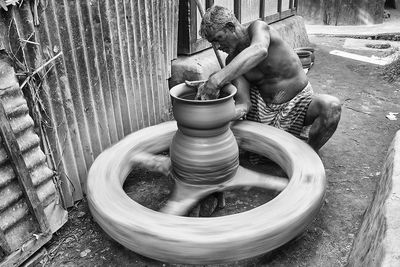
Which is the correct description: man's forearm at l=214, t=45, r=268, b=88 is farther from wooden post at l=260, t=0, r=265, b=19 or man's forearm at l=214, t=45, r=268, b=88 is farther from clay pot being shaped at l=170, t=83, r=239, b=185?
wooden post at l=260, t=0, r=265, b=19

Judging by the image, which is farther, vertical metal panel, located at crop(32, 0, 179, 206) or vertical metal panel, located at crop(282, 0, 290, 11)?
vertical metal panel, located at crop(282, 0, 290, 11)

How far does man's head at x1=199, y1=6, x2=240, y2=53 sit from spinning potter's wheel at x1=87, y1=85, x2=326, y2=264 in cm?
48

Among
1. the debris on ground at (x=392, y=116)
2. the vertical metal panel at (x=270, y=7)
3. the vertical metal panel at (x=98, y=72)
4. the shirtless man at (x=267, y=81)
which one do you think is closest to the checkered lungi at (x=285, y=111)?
the shirtless man at (x=267, y=81)

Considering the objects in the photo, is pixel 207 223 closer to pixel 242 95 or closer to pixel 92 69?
pixel 242 95

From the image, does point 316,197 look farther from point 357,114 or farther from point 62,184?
point 357,114

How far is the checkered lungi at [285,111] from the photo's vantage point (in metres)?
3.28

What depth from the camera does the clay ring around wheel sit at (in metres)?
1.95

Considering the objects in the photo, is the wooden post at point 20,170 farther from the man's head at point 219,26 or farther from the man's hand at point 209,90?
the man's head at point 219,26

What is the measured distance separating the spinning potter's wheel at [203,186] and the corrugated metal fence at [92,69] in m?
0.32

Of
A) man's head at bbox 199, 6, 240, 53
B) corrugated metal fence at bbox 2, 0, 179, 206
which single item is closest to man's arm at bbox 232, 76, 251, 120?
man's head at bbox 199, 6, 240, 53

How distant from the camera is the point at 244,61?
2.69 metres

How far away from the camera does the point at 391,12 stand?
41.8ft

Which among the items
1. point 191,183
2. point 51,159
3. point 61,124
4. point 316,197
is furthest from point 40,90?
point 316,197

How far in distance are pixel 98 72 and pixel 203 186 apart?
127 cm
